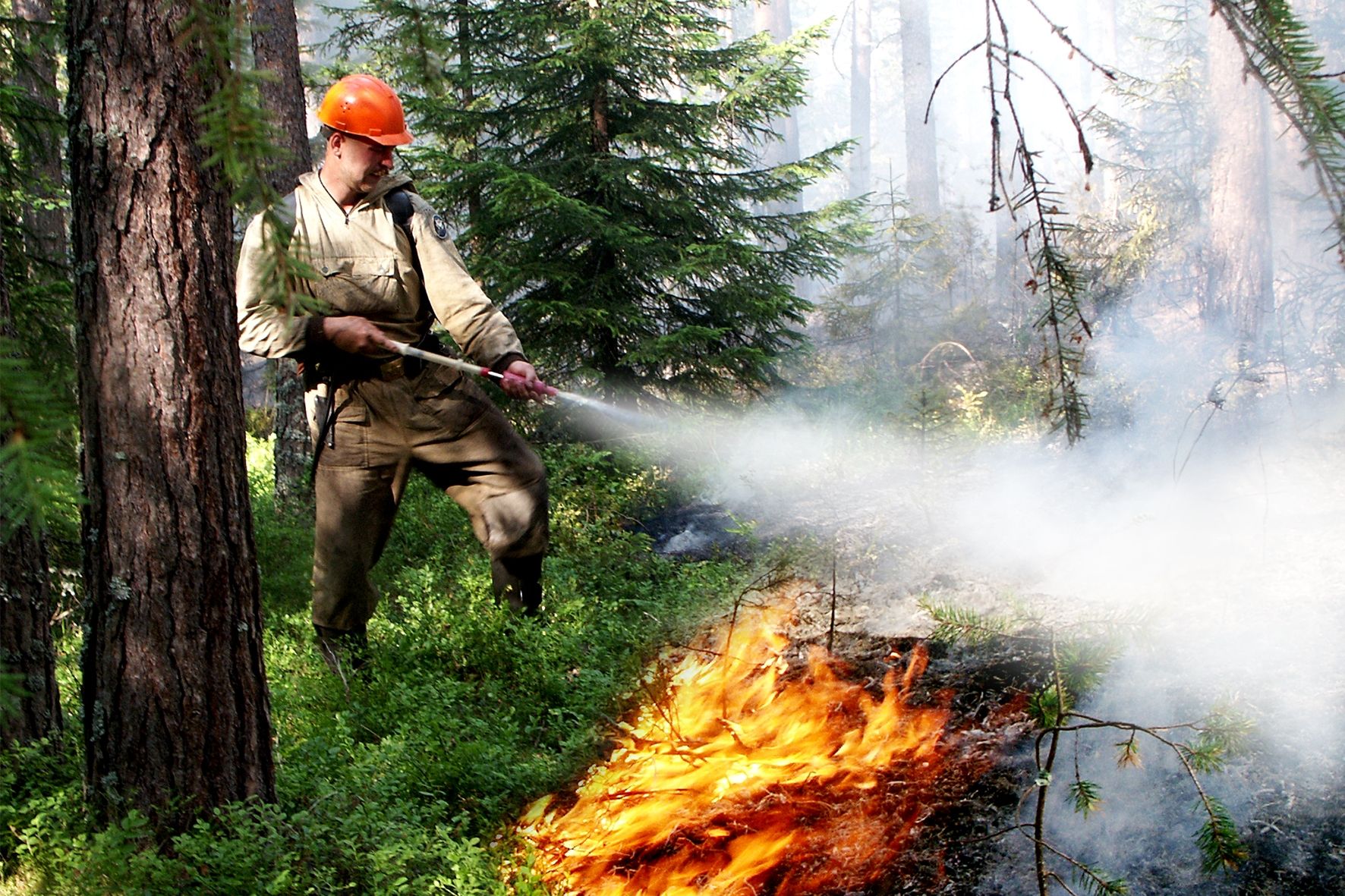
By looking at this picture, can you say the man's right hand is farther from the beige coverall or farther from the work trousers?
the work trousers

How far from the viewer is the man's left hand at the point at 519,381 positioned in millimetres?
4633

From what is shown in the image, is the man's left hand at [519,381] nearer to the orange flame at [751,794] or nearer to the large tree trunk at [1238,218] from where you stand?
the orange flame at [751,794]

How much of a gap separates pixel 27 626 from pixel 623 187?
6362 mm

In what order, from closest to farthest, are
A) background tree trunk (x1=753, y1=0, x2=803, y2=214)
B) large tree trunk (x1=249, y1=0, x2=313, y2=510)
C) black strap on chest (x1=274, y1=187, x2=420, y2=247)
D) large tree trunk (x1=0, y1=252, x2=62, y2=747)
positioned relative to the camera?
large tree trunk (x1=0, y1=252, x2=62, y2=747) < black strap on chest (x1=274, y1=187, x2=420, y2=247) < large tree trunk (x1=249, y1=0, x2=313, y2=510) < background tree trunk (x1=753, y1=0, x2=803, y2=214)

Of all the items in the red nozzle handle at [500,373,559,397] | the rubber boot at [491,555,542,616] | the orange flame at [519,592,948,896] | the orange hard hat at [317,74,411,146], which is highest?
the orange hard hat at [317,74,411,146]

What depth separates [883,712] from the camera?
431 centimetres

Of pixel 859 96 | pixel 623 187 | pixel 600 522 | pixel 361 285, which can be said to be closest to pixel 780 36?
pixel 859 96

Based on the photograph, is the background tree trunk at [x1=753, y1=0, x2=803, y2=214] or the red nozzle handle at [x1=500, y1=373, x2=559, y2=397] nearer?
the red nozzle handle at [x1=500, y1=373, x2=559, y2=397]

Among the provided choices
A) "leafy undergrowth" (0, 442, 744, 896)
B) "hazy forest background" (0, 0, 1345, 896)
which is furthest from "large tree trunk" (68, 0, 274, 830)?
"leafy undergrowth" (0, 442, 744, 896)

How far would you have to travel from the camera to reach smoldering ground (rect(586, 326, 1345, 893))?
3512 mm

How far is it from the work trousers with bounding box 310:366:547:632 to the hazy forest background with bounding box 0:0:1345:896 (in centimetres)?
47

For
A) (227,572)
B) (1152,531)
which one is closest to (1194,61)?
(1152,531)

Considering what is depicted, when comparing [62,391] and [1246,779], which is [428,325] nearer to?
[62,391]

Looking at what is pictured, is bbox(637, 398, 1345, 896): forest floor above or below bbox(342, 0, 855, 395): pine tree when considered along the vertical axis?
below
